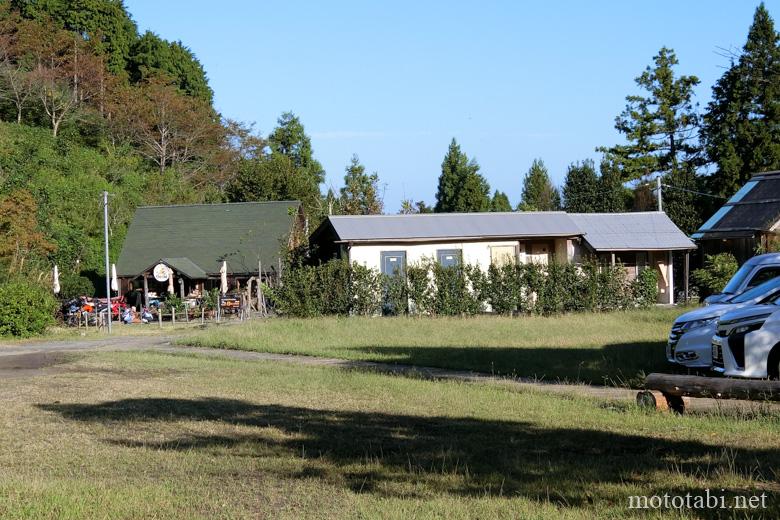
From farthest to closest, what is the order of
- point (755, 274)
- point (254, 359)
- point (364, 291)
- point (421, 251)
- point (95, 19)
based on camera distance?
point (95, 19), point (421, 251), point (364, 291), point (254, 359), point (755, 274)

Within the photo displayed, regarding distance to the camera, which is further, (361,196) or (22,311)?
(361,196)

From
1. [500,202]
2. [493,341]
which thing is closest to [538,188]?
[500,202]

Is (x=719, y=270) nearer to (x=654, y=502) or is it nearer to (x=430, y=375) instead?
(x=430, y=375)

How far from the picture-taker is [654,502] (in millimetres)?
6637

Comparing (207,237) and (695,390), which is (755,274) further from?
(207,237)

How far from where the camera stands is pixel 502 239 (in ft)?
118

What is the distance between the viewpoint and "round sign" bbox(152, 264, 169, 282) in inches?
1592

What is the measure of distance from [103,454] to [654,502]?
5691 mm

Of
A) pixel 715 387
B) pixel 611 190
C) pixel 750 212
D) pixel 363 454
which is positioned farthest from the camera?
pixel 611 190

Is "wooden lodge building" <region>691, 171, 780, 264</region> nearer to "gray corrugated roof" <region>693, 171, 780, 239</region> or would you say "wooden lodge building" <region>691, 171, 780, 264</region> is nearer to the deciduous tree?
"gray corrugated roof" <region>693, 171, 780, 239</region>

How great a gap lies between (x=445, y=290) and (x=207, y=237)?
18544 millimetres

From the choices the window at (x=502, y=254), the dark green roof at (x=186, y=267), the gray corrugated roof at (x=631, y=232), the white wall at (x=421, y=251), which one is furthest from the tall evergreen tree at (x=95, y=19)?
the gray corrugated roof at (x=631, y=232)

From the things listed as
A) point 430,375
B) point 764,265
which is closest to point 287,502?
point 430,375

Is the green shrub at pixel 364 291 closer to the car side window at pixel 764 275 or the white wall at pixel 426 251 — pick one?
the white wall at pixel 426 251
